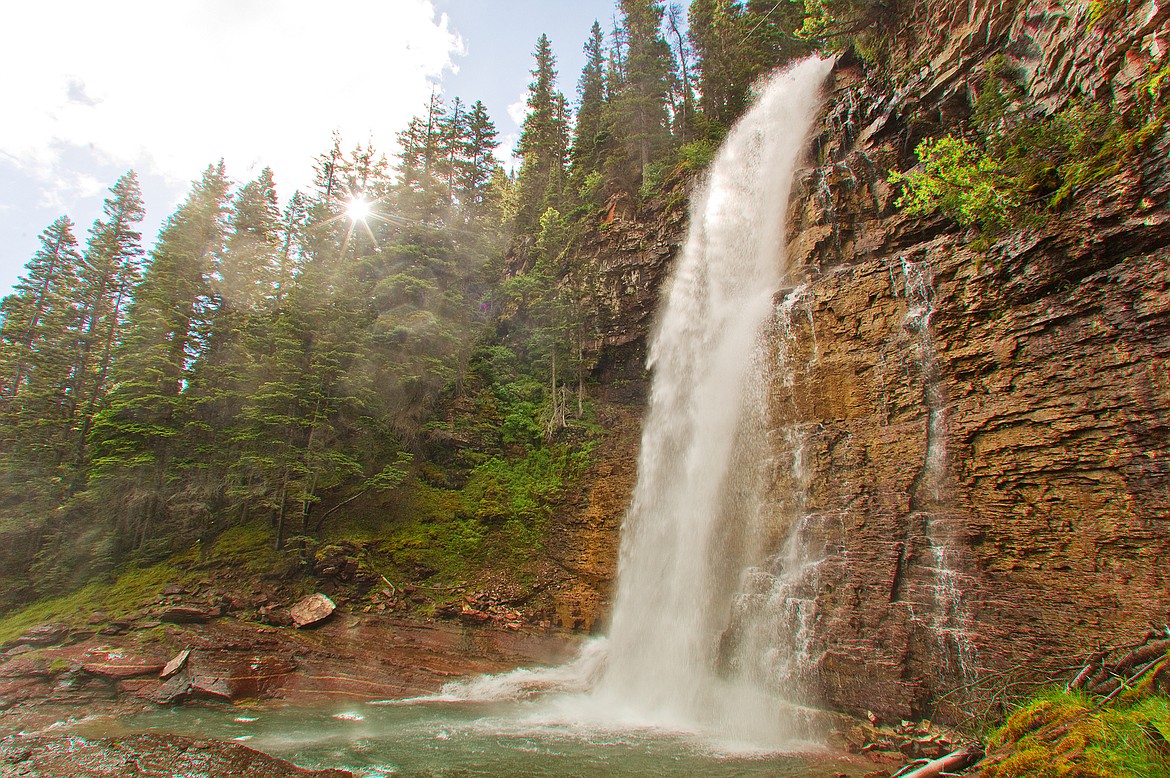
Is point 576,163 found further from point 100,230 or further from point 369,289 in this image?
point 100,230

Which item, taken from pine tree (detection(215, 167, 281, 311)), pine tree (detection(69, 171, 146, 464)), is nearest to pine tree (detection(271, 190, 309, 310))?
pine tree (detection(215, 167, 281, 311))

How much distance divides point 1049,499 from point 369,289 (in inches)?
860

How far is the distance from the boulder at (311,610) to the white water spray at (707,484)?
4.40m

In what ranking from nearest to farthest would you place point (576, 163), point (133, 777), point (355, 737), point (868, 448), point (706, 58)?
point (133, 777)
point (355, 737)
point (868, 448)
point (706, 58)
point (576, 163)

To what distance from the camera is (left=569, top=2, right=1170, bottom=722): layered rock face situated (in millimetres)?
7168

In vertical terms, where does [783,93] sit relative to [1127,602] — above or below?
above

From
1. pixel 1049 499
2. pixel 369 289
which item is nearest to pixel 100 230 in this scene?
pixel 369 289

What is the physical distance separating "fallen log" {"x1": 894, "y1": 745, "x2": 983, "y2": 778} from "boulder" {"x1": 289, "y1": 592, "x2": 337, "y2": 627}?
13.0m

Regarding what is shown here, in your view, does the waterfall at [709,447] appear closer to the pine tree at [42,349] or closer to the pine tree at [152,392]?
the pine tree at [152,392]

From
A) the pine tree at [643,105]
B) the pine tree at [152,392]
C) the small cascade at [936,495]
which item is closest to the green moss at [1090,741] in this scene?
the small cascade at [936,495]

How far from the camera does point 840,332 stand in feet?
36.7

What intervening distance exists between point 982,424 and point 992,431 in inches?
7.3

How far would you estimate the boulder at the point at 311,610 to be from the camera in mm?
12859

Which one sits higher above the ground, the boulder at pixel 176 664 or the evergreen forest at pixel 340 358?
the evergreen forest at pixel 340 358
